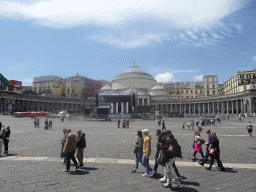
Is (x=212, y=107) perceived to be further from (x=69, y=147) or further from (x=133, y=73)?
(x=69, y=147)

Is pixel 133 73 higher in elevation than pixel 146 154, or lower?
higher

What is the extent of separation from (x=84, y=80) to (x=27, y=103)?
129 ft

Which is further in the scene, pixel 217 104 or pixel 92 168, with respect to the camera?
pixel 217 104

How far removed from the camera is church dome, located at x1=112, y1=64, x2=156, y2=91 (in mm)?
106812

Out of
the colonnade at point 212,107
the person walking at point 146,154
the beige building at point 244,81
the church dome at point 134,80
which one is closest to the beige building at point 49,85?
the church dome at point 134,80

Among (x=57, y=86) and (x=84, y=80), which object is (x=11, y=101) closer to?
(x=57, y=86)

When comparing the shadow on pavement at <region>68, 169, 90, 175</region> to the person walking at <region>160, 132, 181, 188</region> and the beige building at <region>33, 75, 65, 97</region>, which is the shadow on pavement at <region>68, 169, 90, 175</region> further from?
the beige building at <region>33, 75, 65, 97</region>

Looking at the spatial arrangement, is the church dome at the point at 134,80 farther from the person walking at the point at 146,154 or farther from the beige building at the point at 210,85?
the person walking at the point at 146,154

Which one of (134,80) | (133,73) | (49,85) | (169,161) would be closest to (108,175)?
(169,161)

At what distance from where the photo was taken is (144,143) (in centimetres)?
621

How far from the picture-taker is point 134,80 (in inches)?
4203

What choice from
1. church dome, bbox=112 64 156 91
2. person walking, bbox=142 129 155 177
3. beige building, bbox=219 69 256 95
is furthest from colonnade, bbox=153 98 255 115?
person walking, bbox=142 129 155 177

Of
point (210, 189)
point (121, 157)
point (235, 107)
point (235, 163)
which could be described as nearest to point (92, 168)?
point (121, 157)

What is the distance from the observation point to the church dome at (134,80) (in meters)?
107
